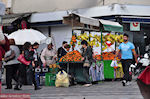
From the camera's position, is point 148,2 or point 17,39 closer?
point 17,39

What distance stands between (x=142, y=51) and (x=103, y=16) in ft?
10.2

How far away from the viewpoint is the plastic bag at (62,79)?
505 inches

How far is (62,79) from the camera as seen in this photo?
1286cm

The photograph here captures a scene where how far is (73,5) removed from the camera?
23.0 m

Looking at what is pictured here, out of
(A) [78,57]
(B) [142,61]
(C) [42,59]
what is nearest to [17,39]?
(C) [42,59]

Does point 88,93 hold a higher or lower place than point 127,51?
lower

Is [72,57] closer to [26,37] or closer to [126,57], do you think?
[126,57]

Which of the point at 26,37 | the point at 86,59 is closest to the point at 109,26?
the point at 86,59

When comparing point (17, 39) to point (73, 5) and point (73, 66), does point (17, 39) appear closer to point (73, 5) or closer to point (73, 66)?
point (73, 66)

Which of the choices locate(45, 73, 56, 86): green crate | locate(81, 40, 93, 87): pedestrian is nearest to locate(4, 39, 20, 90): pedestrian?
locate(45, 73, 56, 86): green crate

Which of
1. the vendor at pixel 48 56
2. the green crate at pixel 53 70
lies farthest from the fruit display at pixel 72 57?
the vendor at pixel 48 56

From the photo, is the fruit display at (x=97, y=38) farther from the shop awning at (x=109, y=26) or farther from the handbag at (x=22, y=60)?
the handbag at (x=22, y=60)

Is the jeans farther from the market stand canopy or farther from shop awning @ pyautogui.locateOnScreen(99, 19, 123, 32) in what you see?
shop awning @ pyautogui.locateOnScreen(99, 19, 123, 32)

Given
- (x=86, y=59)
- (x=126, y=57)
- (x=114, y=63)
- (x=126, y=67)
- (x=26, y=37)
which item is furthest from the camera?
(x=26, y=37)
